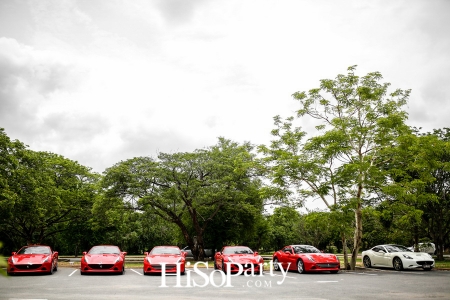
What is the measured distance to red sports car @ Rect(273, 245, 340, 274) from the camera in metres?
16.9

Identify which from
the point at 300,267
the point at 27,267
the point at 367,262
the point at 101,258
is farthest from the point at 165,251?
the point at 367,262

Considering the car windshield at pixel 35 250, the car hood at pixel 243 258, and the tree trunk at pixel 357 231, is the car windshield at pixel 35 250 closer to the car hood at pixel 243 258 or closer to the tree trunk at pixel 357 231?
the car hood at pixel 243 258

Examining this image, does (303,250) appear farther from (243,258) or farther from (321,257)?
(243,258)

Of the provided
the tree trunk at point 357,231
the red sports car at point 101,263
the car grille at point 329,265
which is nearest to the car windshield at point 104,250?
the red sports car at point 101,263

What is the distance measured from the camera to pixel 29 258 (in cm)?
1608

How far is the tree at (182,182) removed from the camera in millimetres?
29094

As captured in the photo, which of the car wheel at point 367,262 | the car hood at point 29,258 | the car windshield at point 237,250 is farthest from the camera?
the car wheel at point 367,262

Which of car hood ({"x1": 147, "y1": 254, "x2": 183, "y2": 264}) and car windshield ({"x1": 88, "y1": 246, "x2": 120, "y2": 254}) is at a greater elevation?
car windshield ({"x1": 88, "y1": 246, "x2": 120, "y2": 254})

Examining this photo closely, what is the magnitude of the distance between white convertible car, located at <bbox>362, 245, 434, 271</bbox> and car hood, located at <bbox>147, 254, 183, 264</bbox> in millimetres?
11241

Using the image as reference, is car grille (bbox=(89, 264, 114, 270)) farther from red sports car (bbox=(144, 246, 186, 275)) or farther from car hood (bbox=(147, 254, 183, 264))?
car hood (bbox=(147, 254, 183, 264))

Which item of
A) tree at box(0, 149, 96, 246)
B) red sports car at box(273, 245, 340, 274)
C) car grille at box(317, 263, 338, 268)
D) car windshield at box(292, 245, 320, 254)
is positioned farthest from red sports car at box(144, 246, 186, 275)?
tree at box(0, 149, 96, 246)

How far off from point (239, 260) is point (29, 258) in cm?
904

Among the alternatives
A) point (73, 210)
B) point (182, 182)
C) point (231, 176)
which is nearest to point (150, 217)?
point (182, 182)

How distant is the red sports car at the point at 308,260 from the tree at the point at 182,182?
35.3ft
